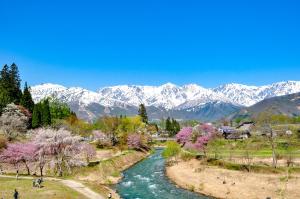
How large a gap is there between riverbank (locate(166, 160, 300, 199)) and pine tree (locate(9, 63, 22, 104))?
74.3 meters

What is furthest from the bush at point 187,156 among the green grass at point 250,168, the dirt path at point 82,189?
the dirt path at point 82,189

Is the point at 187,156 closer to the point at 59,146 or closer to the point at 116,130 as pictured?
the point at 59,146

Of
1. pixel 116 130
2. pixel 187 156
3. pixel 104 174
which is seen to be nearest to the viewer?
pixel 104 174

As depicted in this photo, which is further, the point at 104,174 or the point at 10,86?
the point at 10,86

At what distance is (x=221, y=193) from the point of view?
73.0m

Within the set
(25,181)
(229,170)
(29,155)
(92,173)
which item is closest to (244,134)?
(229,170)

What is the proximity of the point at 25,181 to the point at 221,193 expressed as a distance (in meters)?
36.3

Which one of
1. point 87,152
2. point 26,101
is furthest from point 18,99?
point 87,152

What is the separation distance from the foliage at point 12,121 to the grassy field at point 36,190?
44.4m

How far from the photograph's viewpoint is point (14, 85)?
145 meters

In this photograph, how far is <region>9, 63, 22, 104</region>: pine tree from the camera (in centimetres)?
14141

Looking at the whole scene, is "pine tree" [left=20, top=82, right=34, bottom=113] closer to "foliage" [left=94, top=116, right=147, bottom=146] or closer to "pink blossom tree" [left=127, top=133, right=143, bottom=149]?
"foliage" [left=94, top=116, right=147, bottom=146]

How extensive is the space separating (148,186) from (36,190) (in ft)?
92.9

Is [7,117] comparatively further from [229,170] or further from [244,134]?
[244,134]
